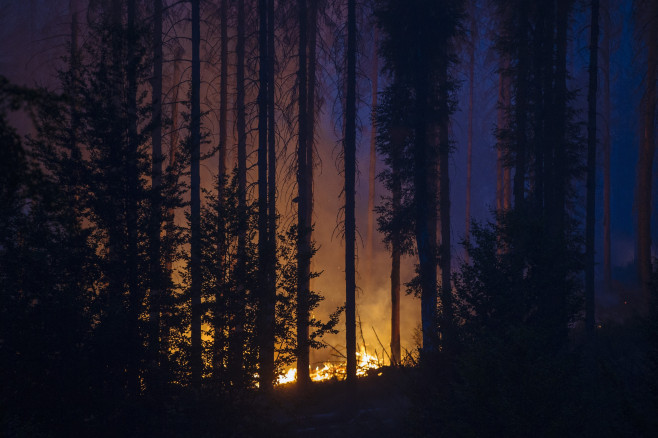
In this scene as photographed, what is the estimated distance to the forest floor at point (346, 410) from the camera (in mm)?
10219

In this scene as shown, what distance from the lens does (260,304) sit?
9.12 metres

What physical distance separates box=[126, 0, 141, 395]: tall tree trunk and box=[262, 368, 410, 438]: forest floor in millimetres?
2931

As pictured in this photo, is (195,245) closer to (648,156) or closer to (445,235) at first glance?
(445,235)

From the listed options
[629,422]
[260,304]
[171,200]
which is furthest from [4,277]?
[629,422]

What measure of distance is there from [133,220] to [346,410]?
26.3ft

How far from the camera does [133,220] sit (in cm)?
886

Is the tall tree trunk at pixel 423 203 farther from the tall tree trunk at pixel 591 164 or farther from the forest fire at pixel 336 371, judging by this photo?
the tall tree trunk at pixel 591 164

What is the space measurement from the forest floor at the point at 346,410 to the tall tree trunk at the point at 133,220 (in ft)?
9.62

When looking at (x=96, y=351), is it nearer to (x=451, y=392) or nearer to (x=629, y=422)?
(x=451, y=392)

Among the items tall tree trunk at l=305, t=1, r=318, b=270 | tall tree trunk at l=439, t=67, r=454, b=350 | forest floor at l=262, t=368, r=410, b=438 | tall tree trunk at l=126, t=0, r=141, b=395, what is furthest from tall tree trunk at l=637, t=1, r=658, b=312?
tall tree trunk at l=126, t=0, r=141, b=395

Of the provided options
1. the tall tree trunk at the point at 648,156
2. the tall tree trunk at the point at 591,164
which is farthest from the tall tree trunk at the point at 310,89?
the tall tree trunk at the point at 648,156

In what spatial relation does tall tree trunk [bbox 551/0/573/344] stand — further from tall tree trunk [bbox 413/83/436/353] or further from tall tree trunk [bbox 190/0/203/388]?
tall tree trunk [bbox 190/0/203/388]

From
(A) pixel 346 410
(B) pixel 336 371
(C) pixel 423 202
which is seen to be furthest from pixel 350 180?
(A) pixel 346 410

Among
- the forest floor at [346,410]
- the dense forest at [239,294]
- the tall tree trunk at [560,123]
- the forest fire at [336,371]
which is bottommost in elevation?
the forest floor at [346,410]
